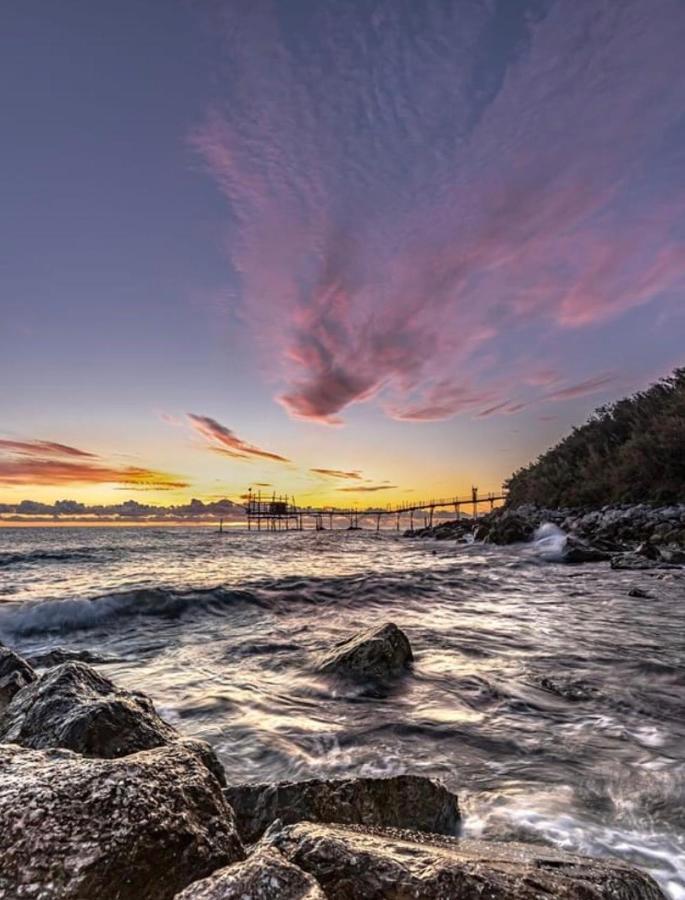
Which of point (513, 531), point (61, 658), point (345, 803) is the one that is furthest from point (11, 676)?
point (513, 531)

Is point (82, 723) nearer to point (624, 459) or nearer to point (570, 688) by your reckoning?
point (570, 688)

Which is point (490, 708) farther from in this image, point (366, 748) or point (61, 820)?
→ point (61, 820)

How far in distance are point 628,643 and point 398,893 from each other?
7630mm

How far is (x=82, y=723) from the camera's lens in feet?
11.2

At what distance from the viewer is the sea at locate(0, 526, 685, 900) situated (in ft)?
12.4

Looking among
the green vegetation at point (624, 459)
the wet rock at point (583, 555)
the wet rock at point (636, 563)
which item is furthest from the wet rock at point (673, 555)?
the green vegetation at point (624, 459)

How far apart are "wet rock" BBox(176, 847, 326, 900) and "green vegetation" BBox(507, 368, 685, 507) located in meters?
26.3

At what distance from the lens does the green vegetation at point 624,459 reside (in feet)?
80.2

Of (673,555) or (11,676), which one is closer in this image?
(11,676)

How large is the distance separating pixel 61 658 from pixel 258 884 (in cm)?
720

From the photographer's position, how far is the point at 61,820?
192 cm

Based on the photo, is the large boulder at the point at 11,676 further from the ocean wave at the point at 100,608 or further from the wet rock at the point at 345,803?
the ocean wave at the point at 100,608

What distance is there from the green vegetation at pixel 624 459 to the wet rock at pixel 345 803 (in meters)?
24.7

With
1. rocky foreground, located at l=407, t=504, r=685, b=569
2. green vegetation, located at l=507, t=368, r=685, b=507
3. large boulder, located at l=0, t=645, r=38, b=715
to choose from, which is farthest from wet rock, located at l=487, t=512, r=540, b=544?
large boulder, located at l=0, t=645, r=38, b=715
